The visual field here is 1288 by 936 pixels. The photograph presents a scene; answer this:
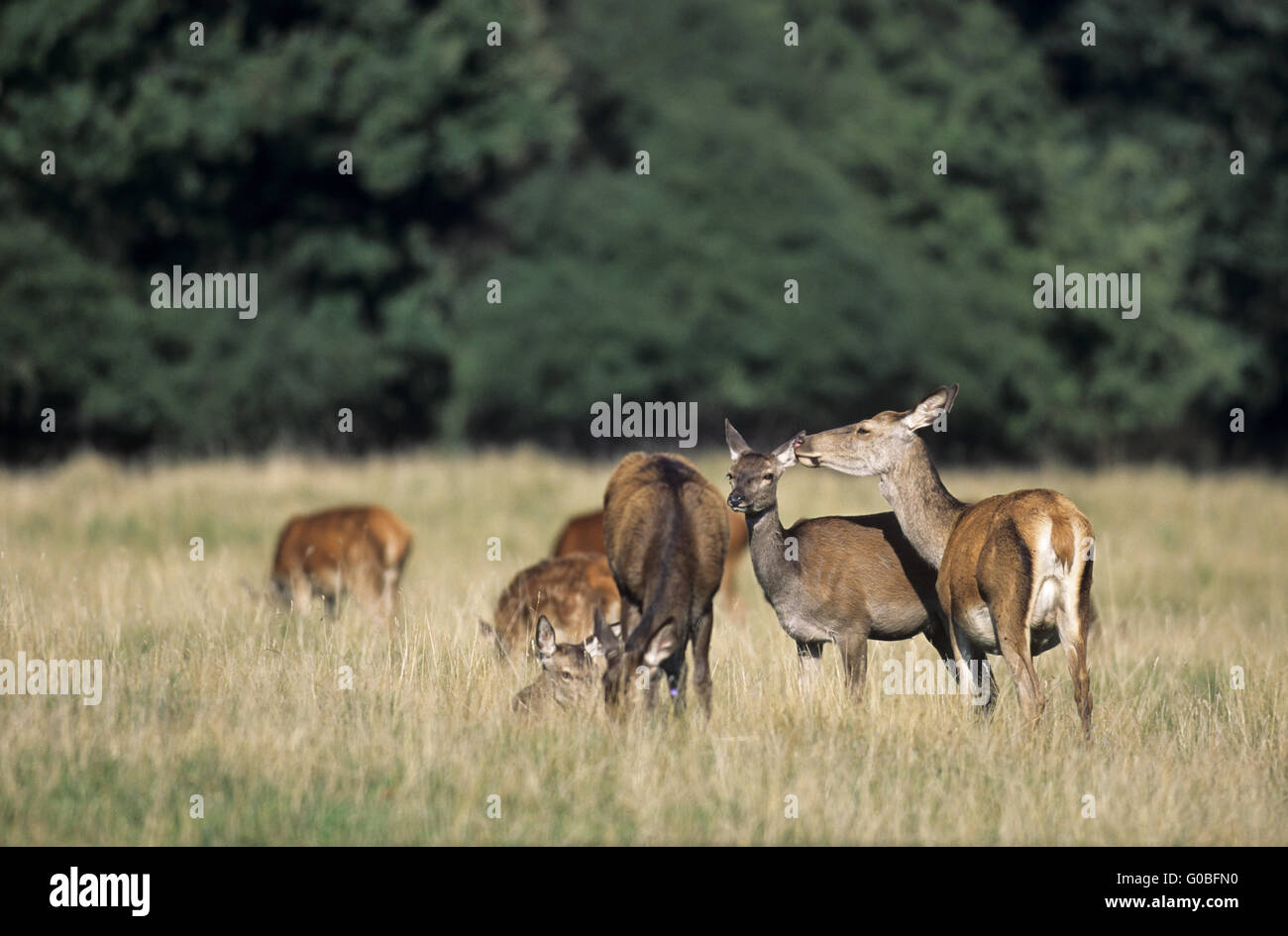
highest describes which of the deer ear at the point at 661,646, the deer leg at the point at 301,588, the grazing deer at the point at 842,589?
the deer leg at the point at 301,588

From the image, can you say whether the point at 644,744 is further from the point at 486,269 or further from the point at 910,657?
the point at 486,269

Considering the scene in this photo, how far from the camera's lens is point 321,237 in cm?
2683

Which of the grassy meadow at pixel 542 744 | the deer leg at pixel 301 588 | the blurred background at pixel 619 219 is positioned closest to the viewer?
the grassy meadow at pixel 542 744

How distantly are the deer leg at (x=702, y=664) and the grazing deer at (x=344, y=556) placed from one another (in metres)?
4.52

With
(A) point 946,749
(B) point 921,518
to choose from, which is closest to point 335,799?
(A) point 946,749

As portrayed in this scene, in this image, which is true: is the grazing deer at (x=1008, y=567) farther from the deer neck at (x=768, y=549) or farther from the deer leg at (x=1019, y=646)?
the deer neck at (x=768, y=549)

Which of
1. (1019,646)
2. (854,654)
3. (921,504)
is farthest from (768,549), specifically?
(1019,646)

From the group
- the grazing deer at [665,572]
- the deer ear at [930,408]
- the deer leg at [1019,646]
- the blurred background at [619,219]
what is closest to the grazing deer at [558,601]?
the grazing deer at [665,572]

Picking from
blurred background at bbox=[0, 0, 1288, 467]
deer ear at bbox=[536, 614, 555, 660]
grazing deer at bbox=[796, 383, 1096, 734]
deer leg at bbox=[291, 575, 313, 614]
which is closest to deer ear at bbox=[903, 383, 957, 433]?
grazing deer at bbox=[796, 383, 1096, 734]

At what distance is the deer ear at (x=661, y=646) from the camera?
274 inches

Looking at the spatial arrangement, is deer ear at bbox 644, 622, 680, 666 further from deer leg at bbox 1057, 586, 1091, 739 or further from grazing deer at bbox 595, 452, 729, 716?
deer leg at bbox 1057, 586, 1091, 739

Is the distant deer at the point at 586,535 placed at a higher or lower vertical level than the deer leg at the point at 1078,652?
higher

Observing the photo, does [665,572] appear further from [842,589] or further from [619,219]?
[619,219]

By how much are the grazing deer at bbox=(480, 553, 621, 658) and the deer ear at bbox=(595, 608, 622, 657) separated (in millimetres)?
1528
